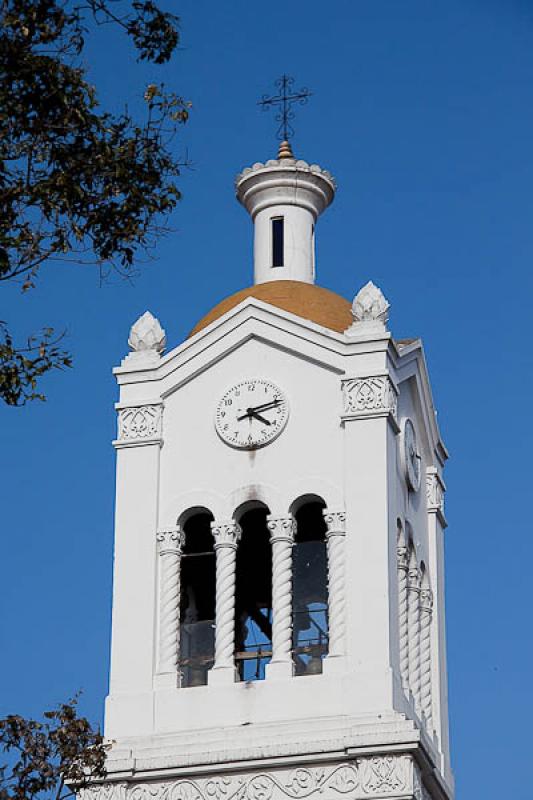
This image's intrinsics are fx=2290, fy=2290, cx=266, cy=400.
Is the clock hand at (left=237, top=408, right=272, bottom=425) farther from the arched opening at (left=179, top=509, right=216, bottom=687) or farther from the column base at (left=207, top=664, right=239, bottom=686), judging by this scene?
the column base at (left=207, top=664, right=239, bottom=686)

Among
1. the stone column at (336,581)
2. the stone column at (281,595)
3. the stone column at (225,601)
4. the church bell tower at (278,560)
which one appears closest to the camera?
the church bell tower at (278,560)

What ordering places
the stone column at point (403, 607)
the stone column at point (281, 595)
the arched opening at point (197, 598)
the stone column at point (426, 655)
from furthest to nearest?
the stone column at point (426, 655) → the arched opening at point (197, 598) → the stone column at point (403, 607) → the stone column at point (281, 595)

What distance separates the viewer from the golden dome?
34.9 metres

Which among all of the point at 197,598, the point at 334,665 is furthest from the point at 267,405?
the point at 334,665

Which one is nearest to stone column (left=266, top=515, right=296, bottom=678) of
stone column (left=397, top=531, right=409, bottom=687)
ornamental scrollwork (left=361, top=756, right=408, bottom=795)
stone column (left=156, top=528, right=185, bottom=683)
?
stone column (left=156, top=528, right=185, bottom=683)

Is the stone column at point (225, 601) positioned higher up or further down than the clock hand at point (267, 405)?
further down

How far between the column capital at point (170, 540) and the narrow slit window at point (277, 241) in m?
5.37

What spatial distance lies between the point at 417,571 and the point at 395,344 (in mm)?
3479

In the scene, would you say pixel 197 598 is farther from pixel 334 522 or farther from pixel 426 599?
pixel 426 599

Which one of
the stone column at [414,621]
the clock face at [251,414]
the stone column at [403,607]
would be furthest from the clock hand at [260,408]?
the stone column at [414,621]

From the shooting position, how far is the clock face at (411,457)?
3438 cm

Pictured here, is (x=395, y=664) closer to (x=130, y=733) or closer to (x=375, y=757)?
(x=375, y=757)

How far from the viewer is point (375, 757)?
30.7 m

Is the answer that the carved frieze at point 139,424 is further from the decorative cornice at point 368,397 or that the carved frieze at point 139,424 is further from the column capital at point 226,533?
the decorative cornice at point 368,397
